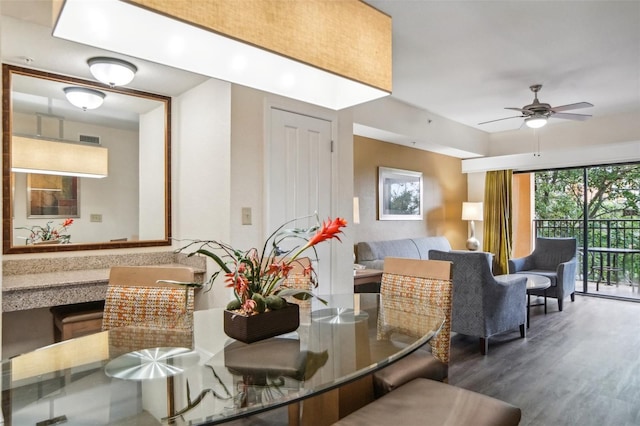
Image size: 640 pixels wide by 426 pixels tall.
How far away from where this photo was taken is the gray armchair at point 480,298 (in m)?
3.39

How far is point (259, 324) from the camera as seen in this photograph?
1.37 metres

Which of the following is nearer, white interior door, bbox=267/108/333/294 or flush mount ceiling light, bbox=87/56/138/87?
flush mount ceiling light, bbox=87/56/138/87

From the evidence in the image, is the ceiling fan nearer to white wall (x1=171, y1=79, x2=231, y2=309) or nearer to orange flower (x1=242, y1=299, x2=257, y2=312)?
white wall (x1=171, y1=79, x2=231, y2=309)

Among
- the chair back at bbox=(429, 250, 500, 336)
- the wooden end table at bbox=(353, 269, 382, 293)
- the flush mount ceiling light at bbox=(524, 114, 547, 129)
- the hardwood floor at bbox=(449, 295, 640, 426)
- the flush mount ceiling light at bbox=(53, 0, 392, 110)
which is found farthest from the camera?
the flush mount ceiling light at bbox=(524, 114, 547, 129)

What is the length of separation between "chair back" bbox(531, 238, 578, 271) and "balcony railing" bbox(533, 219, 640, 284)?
0.80 m

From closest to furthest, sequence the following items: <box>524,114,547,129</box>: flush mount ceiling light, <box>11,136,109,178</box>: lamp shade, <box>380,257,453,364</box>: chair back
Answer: <box>380,257,453,364</box>: chair back < <box>11,136,109,178</box>: lamp shade < <box>524,114,547,129</box>: flush mount ceiling light

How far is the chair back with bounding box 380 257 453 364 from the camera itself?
201 cm

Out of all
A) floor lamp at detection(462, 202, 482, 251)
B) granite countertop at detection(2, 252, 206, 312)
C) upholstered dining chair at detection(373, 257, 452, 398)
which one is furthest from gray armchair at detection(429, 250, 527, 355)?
floor lamp at detection(462, 202, 482, 251)

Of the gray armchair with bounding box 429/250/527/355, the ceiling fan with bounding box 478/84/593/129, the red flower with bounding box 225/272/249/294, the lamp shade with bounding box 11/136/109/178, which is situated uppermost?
the ceiling fan with bounding box 478/84/593/129

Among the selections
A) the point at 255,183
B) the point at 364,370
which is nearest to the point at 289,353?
the point at 364,370

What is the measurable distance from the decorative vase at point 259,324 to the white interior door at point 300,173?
4.86 feet

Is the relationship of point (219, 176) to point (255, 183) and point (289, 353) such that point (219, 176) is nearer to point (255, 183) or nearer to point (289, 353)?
point (255, 183)

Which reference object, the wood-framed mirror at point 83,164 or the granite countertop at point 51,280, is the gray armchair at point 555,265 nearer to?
the wood-framed mirror at point 83,164

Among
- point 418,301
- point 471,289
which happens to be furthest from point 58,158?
point 471,289
